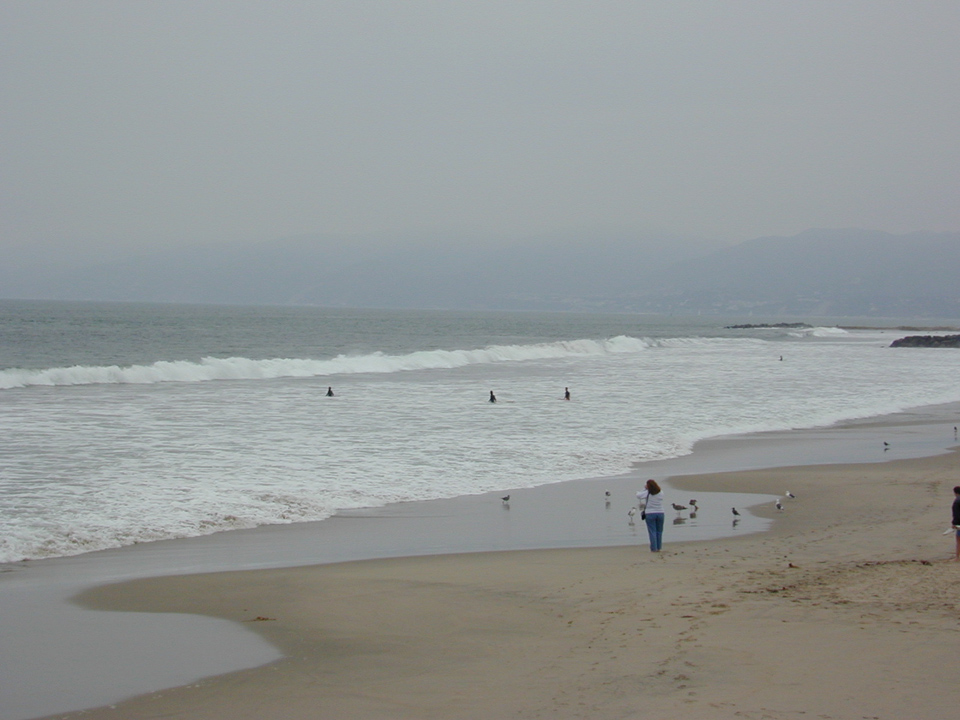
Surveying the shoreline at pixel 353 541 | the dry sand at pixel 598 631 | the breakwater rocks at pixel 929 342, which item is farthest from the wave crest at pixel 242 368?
the breakwater rocks at pixel 929 342

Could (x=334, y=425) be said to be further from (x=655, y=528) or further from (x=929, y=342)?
(x=929, y=342)

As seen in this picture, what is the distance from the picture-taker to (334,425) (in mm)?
23875

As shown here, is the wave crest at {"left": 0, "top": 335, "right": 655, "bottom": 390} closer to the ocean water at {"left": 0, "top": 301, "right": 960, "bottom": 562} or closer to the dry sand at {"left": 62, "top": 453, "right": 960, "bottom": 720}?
the ocean water at {"left": 0, "top": 301, "right": 960, "bottom": 562}

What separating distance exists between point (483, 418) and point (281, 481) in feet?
35.4

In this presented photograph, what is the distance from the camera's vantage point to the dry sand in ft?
20.8

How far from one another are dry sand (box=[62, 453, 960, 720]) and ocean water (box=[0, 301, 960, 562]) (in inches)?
145


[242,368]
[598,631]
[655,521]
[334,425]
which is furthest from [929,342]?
[598,631]

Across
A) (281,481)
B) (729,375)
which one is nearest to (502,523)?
(281,481)

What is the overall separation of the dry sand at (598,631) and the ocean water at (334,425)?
3686 mm

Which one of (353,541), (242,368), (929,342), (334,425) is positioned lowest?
(353,541)

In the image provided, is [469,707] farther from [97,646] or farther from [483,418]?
[483,418]

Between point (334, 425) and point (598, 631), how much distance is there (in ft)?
54.7

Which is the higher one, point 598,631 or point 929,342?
point 929,342

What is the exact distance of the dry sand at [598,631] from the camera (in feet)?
20.8
